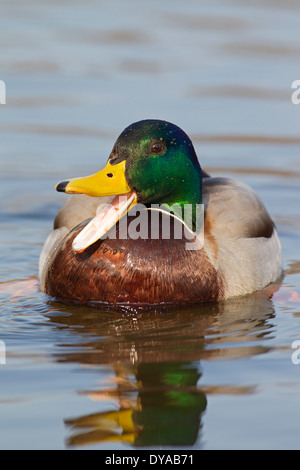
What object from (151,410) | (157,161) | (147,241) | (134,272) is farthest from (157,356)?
(157,161)

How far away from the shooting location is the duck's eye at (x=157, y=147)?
243 inches

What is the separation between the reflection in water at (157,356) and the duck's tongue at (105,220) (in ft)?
1.46

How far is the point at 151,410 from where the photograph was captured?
4840 mm

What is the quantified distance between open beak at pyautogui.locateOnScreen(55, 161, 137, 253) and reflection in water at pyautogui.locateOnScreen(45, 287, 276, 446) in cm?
48

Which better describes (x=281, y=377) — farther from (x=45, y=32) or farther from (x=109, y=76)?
(x=45, y=32)

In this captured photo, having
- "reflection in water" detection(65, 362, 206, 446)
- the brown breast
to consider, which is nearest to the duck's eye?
the brown breast

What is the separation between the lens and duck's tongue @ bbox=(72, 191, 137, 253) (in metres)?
6.20

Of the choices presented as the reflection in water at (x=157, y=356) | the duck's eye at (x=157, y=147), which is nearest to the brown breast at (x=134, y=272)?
the reflection in water at (x=157, y=356)

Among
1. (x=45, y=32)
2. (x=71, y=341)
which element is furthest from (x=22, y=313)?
(x=45, y=32)

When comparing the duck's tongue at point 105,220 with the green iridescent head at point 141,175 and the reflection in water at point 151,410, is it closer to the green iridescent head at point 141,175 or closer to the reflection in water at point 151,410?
the green iridescent head at point 141,175

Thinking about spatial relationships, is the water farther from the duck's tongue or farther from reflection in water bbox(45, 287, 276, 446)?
the duck's tongue

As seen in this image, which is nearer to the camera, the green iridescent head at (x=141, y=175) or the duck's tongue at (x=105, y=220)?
the green iridescent head at (x=141, y=175)

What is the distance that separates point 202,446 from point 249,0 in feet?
33.5

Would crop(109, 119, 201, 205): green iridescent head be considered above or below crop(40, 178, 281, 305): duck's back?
above
